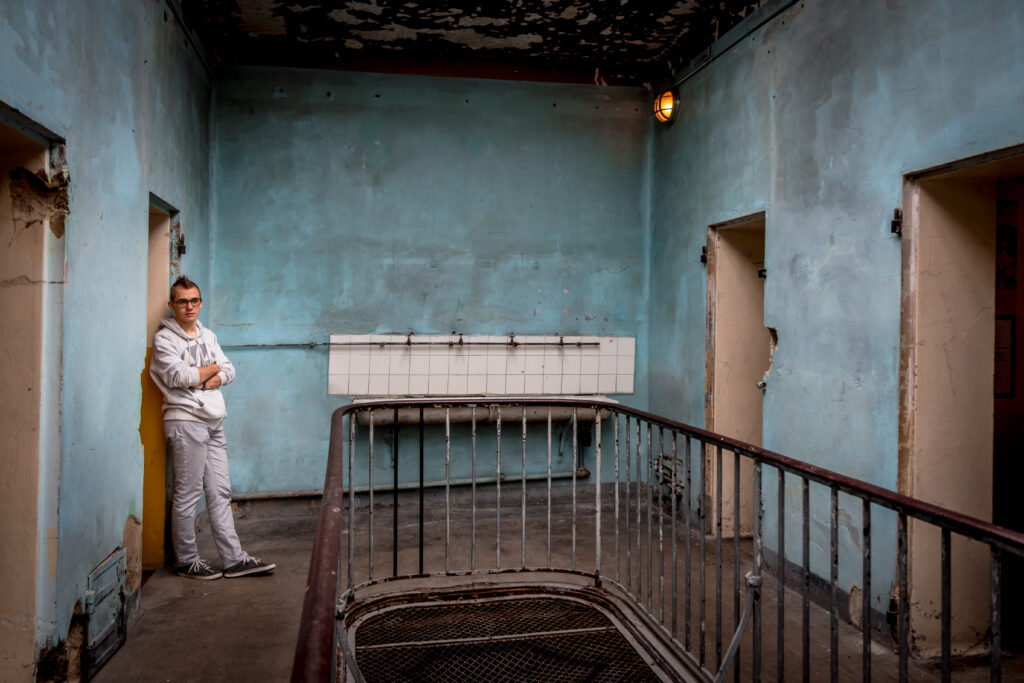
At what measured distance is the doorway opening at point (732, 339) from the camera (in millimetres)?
4379

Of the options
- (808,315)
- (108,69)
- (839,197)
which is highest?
(108,69)

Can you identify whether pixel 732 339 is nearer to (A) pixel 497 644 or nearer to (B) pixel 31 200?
(A) pixel 497 644

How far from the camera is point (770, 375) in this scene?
380cm

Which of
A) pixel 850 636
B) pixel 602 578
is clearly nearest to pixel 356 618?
pixel 602 578

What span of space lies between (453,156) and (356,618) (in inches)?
137

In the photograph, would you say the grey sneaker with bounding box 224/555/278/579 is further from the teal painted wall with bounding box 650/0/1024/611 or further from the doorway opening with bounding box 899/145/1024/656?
the doorway opening with bounding box 899/145/1024/656

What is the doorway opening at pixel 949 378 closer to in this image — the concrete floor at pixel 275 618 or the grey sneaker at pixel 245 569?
the concrete floor at pixel 275 618

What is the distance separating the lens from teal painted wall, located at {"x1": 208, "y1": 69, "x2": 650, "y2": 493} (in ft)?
15.8

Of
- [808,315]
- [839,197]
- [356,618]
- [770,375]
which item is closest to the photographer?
[356,618]

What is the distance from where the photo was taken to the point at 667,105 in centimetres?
494

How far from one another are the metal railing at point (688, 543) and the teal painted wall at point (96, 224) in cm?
97

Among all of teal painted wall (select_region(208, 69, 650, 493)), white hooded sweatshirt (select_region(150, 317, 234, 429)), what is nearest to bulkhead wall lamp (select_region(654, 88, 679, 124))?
teal painted wall (select_region(208, 69, 650, 493))

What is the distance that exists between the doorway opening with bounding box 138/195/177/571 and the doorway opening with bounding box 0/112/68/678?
4.41 feet

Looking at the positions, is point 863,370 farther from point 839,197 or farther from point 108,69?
point 108,69
